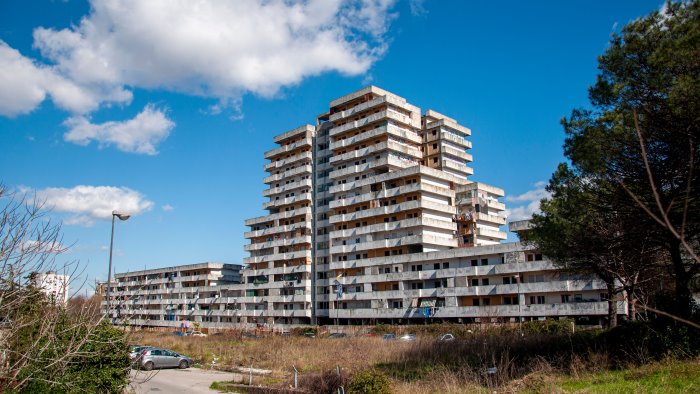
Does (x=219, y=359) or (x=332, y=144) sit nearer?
(x=219, y=359)

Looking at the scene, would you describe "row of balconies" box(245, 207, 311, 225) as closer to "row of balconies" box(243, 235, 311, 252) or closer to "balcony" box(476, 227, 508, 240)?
"row of balconies" box(243, 235, 311, 252)

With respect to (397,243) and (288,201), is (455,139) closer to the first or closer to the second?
(397,243)

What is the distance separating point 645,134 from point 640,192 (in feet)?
5.48

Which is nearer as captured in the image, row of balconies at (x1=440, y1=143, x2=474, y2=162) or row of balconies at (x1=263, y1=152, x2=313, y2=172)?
row of balconies at (x1=440, y1=143, x2=474, y2=162)

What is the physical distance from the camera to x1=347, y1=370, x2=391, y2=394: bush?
13906 mm

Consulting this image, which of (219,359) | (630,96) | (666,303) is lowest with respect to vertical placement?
(219,359)

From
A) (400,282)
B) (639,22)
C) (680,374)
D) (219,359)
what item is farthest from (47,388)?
→ (400,282)

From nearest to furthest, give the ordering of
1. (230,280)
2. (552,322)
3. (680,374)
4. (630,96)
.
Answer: (680,374), (630,96), (552,322), (230,280)

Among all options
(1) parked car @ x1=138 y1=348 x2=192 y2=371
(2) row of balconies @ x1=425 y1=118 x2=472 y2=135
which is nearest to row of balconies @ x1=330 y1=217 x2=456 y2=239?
(2) row of balconies @ x1=425 y1=118 x2=472 y2=135

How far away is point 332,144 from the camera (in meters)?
79.6

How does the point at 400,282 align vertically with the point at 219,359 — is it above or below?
above

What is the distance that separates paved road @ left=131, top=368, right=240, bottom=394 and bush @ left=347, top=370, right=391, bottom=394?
8007 mm

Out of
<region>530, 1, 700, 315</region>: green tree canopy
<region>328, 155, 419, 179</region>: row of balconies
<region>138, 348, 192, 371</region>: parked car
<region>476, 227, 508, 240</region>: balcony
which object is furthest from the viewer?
<region>328, 155, 419, 179</region>: row of balconies

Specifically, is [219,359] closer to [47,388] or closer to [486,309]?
[47,388]
